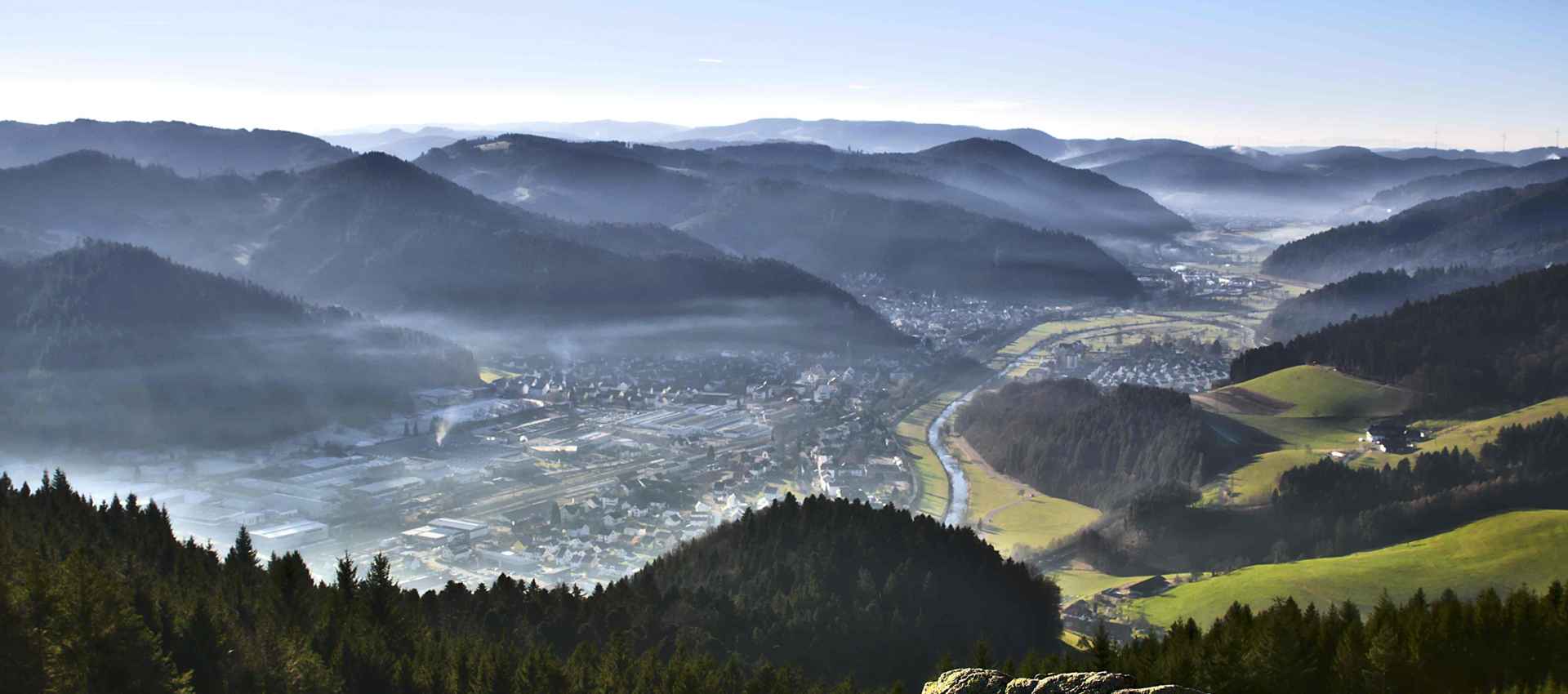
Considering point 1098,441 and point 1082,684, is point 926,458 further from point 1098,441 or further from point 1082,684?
point 1082,684

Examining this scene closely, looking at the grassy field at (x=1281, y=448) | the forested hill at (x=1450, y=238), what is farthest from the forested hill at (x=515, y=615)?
the forested hill at (x=1450, y=238)

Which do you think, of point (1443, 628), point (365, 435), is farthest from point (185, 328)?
point (1443, 628)

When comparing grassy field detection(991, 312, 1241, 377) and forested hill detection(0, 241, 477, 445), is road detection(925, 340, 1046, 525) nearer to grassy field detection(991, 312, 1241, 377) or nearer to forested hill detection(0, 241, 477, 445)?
grassy field detection(991, 312, 1241, 377)

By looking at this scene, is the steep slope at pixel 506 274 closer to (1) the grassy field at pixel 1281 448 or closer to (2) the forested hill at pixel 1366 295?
(2) the forested hill at pixel 1366 295

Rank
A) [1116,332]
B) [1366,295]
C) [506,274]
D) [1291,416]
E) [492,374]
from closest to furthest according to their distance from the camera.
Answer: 1. [1291,416]
2. [492,374]
3. [506,274]
4. [1116,332]
5. [1366,295]

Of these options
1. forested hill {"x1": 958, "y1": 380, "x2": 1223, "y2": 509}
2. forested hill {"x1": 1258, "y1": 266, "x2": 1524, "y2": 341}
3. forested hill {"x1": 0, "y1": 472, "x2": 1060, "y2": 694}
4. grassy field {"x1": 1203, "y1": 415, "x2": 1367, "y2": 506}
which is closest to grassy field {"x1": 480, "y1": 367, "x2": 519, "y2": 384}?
forested hill {"x1": 958, "y1": 380, "x2": 1223, "y2": 509}

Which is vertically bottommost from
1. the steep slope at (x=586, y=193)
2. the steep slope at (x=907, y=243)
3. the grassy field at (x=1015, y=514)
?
the grassy field at (x=1015, y=514)

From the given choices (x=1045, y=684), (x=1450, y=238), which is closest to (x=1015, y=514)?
(x=1045, y=684)
